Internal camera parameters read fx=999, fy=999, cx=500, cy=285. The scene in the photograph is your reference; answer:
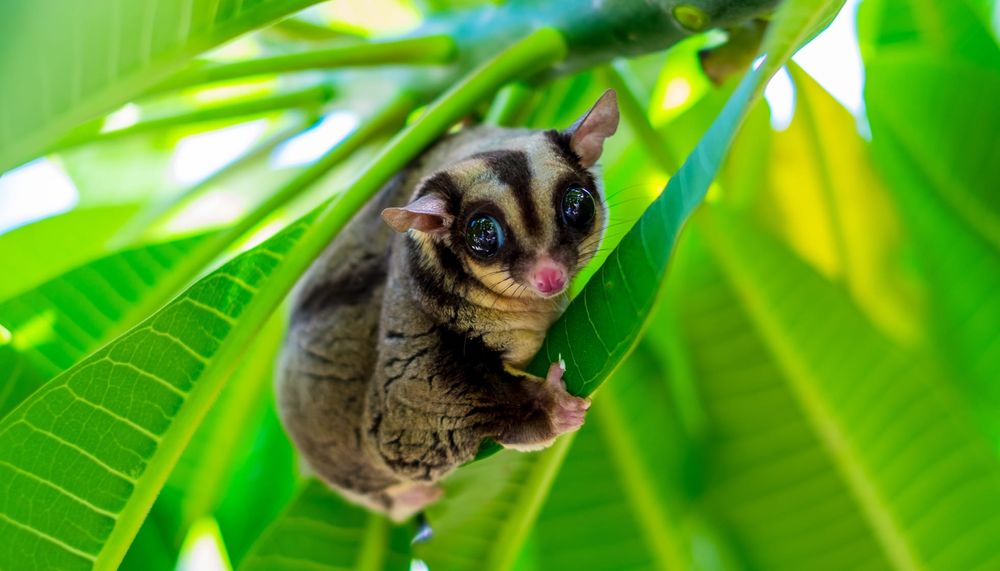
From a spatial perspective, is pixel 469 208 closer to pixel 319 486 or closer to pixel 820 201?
pixel 319 486

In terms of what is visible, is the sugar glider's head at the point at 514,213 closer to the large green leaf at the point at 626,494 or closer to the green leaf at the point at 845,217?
the large green leaf at the point at 626,494

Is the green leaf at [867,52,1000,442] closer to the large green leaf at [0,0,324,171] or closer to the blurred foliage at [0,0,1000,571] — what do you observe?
the blurred foliage at [0,0,1000,571]

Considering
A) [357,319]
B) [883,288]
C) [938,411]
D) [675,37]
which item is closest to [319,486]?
[357,319]

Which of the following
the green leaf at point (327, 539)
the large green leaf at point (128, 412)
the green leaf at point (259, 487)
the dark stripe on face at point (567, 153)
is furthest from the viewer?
the green leaf at point (259, 487)

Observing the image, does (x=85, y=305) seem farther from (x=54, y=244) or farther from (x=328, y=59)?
(x=328, y=59)

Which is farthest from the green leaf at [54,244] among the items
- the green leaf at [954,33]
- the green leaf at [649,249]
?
the green leaf at [954,33]

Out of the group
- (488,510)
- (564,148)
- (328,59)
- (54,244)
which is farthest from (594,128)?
(54,244)
